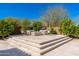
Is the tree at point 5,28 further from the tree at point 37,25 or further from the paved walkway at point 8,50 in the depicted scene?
the tree at point 37,25

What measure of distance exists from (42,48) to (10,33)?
1557 millimetres

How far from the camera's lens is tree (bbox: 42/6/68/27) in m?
6.22

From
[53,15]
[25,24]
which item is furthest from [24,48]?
[53,15]

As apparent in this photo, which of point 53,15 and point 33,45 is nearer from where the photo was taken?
point 33,45

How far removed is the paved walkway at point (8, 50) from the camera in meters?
5.58

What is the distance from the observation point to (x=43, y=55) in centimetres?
553

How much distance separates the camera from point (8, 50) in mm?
5922

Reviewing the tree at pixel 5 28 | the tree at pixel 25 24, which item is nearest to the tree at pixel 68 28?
the tree at pixel 25 24

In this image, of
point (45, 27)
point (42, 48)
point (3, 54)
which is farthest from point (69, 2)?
point (3, 54)

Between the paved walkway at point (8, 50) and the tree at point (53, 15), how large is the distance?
1.66 meters

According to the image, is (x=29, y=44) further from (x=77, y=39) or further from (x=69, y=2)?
(x=77, y=39)

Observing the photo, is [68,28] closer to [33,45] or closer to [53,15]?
[53,15]

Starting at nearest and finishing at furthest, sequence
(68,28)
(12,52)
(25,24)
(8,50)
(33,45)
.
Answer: (12,52)
(8,50)
(33,45)
(25,24)
(68,28)

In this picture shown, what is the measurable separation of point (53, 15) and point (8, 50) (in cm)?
230
